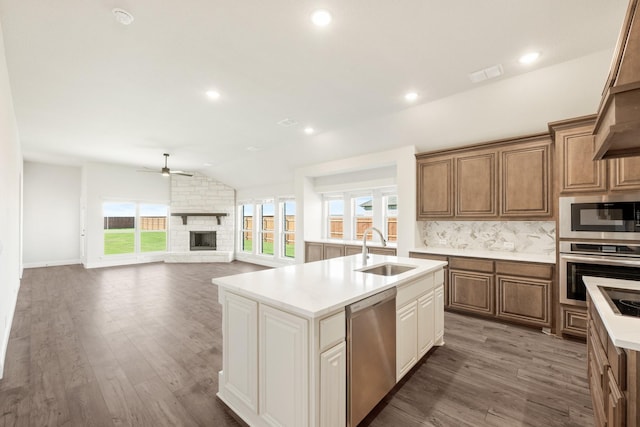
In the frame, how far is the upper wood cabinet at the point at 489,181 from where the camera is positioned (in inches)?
139

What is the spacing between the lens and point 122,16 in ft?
6.72

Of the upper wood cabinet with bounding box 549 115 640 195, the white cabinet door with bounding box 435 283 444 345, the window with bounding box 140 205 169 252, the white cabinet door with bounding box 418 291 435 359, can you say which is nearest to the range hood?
the white cabinet door with bounding box 418 291 435 359

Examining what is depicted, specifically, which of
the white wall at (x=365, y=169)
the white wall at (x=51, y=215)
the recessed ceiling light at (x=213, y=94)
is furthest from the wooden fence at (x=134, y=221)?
the recessed ceiling light at (x=213, y=94)

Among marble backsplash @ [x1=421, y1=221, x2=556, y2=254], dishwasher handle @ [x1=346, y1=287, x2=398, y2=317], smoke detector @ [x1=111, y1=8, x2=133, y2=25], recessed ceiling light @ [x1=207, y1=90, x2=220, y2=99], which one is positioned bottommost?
dishwasher handle @ [x1=346, y1=287, x2=398, y2=317]

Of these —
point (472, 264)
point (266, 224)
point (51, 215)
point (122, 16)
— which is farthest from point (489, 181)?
point (51, 215)

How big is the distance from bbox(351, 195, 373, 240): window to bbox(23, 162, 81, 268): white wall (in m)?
8.25

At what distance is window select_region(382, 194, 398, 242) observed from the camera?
5672mm

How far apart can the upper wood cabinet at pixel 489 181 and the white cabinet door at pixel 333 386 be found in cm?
332

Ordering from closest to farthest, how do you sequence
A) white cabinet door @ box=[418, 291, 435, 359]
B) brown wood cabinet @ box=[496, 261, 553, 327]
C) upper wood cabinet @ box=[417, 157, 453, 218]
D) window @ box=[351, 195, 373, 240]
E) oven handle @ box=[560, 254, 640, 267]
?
white cabinet door @ box=[418, 291, 435, 359] < oven handle @ box=[560, 254, 640, 267] < brown wood cabinet @ box=[496, 261, 553, 327] < upper wood cabinet @ box=[417, 157, 453, 218] < window @ box=[351, 195, 373, 240]

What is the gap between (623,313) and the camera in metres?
1.34

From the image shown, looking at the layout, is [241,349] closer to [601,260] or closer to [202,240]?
[601,260]

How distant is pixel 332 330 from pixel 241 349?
73cm

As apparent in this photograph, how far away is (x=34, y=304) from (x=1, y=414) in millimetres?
3360

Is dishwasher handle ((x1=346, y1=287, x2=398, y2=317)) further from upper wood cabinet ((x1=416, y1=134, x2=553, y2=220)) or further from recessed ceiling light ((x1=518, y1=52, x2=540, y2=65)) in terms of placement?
upper wood cabinet ((x1=416, y1=134, x2=553, y2=220))
